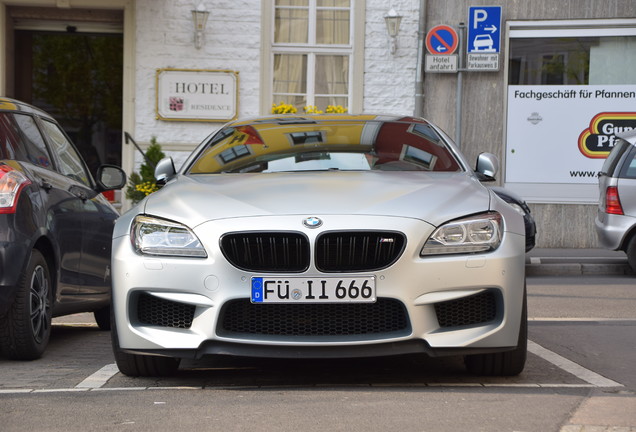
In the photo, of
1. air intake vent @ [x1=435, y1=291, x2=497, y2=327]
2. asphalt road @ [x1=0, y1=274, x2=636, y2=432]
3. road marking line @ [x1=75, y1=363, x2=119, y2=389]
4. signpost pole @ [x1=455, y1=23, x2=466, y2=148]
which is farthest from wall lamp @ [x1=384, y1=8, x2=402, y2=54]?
air intake vent @ [x1=435, y1=291, x2=497, y2=327]

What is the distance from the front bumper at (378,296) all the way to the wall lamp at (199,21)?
44.3 feet

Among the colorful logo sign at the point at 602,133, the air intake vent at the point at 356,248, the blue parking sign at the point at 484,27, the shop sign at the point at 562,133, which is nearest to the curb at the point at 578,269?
the shop sign at the point at 562,133

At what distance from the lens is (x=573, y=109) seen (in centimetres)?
1911

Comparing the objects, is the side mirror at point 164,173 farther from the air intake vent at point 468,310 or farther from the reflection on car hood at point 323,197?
the air intake vent at point 468,310

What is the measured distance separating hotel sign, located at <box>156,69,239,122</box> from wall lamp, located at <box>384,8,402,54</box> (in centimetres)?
252

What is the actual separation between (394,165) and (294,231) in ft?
4.75

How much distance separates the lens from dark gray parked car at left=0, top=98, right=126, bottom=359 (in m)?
6.61

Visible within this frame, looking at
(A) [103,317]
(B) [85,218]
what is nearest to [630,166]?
(A) [103,317]

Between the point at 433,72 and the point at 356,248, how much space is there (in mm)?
13856

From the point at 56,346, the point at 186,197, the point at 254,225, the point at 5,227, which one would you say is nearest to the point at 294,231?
the point at 254,225

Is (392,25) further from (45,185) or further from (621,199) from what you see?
(45,185)

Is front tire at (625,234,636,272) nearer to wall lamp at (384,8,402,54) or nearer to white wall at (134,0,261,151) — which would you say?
wall lamp at (384,8,402,54)

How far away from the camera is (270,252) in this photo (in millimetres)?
5520

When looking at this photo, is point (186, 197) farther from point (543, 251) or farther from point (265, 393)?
point (543, 251)
